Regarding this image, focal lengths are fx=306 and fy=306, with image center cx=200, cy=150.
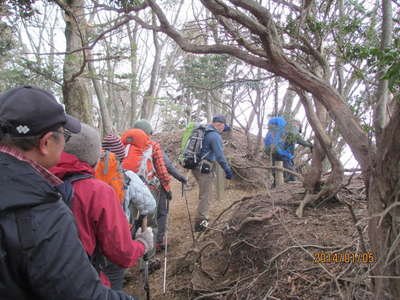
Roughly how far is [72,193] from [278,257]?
98.5 inches

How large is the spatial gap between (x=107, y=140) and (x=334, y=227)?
2.91 meters

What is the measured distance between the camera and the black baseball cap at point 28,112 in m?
1.18

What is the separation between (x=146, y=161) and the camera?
4402mm

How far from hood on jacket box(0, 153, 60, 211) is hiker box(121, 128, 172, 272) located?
3047mm

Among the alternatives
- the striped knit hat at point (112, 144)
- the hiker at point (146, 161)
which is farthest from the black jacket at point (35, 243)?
the hiker at point (146, 161)

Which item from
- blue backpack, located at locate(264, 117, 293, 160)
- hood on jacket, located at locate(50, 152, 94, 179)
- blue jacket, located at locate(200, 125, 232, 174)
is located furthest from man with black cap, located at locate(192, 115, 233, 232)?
hood on jacket, located at locate(50, 152, 94, 179)

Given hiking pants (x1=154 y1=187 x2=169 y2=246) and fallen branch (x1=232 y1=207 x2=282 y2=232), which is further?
hiking pants (x1=154 y1=187 x2=169 y2=246)

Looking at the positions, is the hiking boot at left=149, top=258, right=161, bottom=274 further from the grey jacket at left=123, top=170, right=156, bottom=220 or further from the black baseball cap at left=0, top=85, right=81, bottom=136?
the black baseball cap at left=0, top=85, right=81, bottom=136

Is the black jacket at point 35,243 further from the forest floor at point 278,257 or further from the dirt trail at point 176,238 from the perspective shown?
the dirt trail at point 176,238

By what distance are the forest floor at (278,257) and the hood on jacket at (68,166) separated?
1641 millimetres

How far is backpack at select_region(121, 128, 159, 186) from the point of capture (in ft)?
14.0

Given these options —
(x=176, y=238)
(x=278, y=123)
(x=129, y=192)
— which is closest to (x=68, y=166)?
(x=129, y=192)

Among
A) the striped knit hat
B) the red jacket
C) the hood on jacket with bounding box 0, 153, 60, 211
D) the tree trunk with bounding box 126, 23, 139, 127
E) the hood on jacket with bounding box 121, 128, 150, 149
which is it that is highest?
the tree trunk with bounding box 126, 23, 139, 127

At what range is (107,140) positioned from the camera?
125 inches
